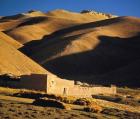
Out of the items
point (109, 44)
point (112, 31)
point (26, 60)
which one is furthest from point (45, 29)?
point (26, 60)

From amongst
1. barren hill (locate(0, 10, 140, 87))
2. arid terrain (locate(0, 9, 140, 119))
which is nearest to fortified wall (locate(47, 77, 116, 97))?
arid terrain (locate(0, 9, 140, 119))

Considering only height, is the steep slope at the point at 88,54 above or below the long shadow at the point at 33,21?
below

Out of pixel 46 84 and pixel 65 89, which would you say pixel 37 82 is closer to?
pixel 46 84

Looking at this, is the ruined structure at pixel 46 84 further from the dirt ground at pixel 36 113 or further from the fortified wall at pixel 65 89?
the dirt ground at pixel 36 113

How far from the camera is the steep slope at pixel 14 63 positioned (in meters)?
61.0

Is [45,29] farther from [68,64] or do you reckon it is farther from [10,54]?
[10,54]

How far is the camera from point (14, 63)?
2498 inches

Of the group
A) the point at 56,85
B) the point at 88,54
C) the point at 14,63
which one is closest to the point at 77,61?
the point at 88,54

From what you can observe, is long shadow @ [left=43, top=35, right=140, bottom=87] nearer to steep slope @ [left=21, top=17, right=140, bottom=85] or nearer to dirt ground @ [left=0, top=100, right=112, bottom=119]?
steep slope @ [left=21, top=17, right=140, bottom=85]

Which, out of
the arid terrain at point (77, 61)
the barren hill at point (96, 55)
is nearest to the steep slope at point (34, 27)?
the arid terrain at point (77, 61)

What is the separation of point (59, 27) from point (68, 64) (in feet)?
218

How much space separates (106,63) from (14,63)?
51.9m

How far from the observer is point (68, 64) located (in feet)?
358

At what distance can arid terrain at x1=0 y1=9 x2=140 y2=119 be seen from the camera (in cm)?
2715
